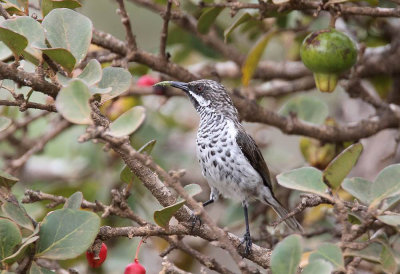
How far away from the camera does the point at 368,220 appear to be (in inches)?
80.4

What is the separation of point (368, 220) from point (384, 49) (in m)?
2.63

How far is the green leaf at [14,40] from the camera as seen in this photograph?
1.97 metres

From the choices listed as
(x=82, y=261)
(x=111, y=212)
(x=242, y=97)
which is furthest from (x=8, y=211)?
(x=242, y=97)

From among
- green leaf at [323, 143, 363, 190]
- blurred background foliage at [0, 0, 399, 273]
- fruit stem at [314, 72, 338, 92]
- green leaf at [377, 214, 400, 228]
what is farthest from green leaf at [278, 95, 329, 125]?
green leaf at [377, 214, 400, 228]

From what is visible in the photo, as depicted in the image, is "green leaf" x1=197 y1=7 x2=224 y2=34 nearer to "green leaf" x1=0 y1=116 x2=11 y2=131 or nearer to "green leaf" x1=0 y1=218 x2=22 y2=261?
"green leaf" x1=0 y1=116 x2=11 y2=131

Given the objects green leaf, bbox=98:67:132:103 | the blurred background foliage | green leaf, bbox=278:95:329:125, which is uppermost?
green leaf, bbox=98:67:132:103

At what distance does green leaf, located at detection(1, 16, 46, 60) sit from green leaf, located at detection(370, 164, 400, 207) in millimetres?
1142

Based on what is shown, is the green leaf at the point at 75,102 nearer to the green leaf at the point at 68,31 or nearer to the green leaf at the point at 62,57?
the green leaf at the point at 62,57

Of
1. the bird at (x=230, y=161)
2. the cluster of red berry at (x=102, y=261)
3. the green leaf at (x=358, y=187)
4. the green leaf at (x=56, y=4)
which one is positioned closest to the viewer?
the green leaf at (x=358, y=187)

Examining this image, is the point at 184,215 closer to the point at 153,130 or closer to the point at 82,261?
the point at 82,261

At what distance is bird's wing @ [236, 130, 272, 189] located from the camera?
3.79 m

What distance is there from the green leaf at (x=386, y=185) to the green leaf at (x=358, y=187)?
40 mm

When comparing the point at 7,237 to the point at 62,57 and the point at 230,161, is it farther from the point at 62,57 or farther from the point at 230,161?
the point at 230,161

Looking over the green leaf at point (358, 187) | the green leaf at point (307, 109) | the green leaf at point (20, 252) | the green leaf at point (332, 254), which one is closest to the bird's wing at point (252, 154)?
the green leaf at point (307, 109)
